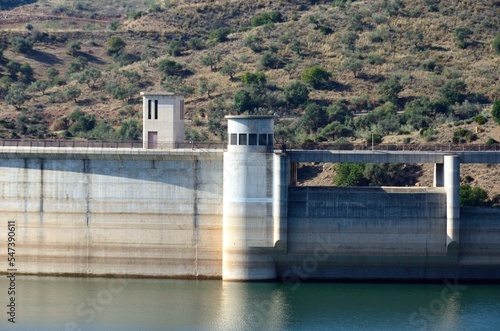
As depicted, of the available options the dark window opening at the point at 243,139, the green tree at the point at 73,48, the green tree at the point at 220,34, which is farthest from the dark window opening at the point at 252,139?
the green tree at the point at 73,48

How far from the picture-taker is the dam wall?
54438 millimetres

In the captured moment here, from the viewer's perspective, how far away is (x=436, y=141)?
244ft

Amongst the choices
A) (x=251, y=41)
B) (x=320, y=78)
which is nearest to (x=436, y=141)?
(x=320, y=78)

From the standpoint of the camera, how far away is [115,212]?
54.8 metres

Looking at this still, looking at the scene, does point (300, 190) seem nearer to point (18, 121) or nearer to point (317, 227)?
point (317, 227)

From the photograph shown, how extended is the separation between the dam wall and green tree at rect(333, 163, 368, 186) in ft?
53.4

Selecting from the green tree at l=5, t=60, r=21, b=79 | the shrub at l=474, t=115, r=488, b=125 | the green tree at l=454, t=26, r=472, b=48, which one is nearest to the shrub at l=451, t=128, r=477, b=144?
the shrub at l=474, t=115, r=488, b=125

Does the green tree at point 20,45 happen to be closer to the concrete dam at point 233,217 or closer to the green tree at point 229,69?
the green tree at point 229,69

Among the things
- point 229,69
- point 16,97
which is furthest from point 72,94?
point 229,69

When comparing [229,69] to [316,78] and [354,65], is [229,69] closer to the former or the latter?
[316,78]

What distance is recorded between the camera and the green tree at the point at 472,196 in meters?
64.0

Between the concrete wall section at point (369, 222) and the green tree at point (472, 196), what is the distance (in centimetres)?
1097

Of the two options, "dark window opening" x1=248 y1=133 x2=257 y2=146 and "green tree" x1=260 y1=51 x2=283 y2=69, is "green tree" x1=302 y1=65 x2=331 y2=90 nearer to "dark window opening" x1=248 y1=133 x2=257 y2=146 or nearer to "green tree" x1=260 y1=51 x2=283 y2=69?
"green tree" x1=260 y1=51 x2=283 y2=69

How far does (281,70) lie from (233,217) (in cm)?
4625
